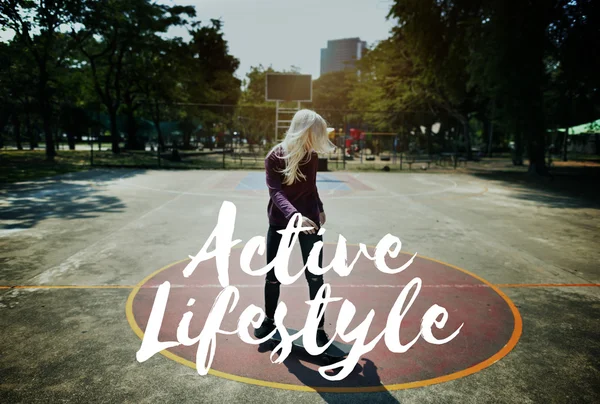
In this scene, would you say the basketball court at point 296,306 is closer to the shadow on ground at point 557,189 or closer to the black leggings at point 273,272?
the black leggings at point 273,272

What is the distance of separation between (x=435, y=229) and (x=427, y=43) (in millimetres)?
17814

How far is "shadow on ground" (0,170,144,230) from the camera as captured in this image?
9.74 meters

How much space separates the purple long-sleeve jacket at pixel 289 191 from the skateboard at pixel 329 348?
3.81 feet

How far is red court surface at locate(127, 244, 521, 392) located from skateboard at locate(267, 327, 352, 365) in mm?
94

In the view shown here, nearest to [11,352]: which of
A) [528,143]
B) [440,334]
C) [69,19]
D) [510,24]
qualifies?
[440,334]

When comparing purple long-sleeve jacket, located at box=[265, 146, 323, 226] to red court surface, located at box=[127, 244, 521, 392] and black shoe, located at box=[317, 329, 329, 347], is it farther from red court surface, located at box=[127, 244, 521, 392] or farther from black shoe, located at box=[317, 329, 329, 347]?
red court surface, located at box=[127, 244, 521, 392]

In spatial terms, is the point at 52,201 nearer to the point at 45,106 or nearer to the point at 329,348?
the point at 329,348

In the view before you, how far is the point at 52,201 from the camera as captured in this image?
1195cm

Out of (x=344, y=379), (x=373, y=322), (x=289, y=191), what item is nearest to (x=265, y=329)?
(x=344, y=379)

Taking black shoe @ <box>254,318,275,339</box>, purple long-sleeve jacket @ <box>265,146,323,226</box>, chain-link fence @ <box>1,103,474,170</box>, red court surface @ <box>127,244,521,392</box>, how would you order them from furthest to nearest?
chain-link fence @ <box>1,103,474,170</box> < black shoe @ <box>254,318,275,339</box> < purple long-sleeve jacket @ <box>265,146,323,226</box> < red court surface @ <box>127,244,521,392</box>

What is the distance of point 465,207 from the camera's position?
12461 millimetres

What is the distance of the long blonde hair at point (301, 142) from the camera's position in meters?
3.59

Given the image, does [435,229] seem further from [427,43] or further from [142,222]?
[427,43]

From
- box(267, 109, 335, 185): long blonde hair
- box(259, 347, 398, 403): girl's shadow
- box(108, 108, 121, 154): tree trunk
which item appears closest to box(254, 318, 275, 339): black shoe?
box(259, 347, 398, 403): girl's shadow
